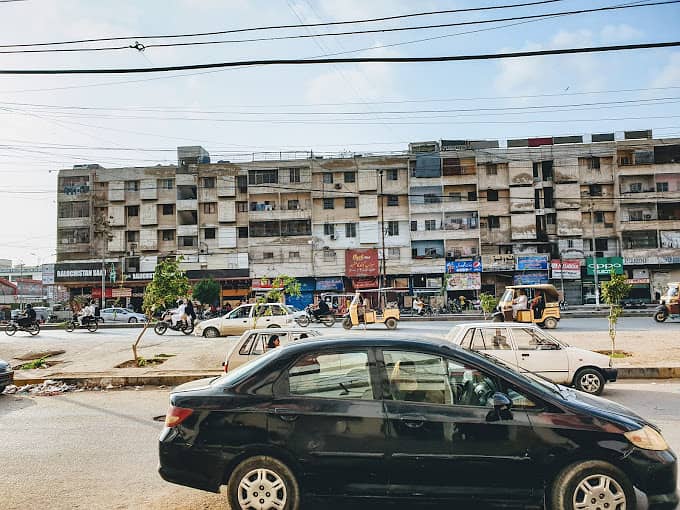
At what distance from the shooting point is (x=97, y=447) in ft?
21.7

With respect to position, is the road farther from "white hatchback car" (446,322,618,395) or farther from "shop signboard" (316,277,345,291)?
"shop signboard" (316,277,345,291)

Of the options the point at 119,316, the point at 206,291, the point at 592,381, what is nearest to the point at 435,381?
the point at 592,381

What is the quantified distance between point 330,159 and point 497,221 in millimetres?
17184

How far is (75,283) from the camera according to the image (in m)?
54.2

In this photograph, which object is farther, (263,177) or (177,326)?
(263,177)

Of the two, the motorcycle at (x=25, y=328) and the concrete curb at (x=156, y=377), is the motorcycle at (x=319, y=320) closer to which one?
the motorcycle at (x=25, y=328)

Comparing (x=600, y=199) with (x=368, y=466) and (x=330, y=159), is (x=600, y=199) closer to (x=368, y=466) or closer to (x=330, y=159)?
(x=330, y=159)

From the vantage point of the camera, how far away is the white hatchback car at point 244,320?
21.1 m

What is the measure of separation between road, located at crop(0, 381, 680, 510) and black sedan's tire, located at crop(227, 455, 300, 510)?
2.28 ft

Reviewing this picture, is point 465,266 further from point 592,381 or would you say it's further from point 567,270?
point 592,381

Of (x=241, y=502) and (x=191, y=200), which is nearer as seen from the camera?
(x=241, y=502)

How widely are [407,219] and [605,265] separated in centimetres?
1842

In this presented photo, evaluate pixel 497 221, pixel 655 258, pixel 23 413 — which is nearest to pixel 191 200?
pixel 497 221

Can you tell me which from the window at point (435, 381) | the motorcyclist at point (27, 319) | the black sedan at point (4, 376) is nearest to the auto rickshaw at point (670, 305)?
the window at point (435, 381)
